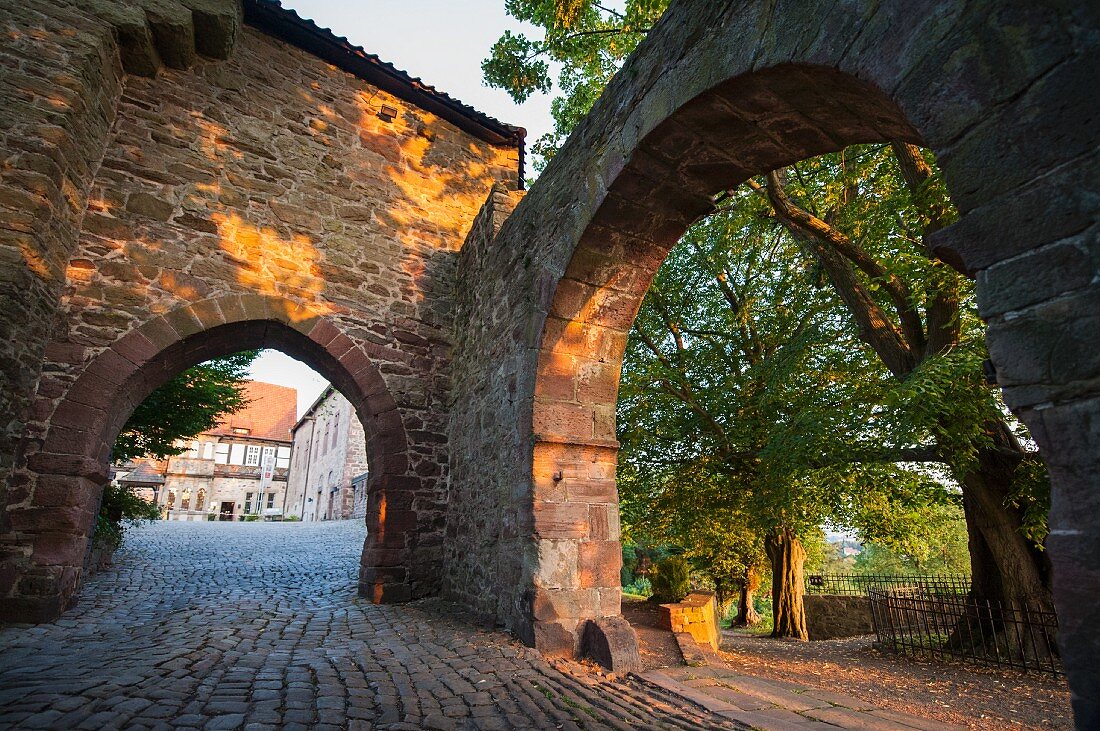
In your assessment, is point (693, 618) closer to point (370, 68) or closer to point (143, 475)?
point (370, 68)

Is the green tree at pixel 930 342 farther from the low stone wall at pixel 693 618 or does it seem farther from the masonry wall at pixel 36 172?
the masonry wall at pixel 36 172

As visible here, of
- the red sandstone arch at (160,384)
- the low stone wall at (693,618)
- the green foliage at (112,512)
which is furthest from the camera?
the green foliage at (112,512)

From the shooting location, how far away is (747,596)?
13789 mm

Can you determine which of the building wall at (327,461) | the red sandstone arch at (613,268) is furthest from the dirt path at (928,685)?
the building wall at (327,461)

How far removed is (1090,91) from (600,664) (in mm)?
3545

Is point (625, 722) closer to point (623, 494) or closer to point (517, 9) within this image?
point (623, 494)

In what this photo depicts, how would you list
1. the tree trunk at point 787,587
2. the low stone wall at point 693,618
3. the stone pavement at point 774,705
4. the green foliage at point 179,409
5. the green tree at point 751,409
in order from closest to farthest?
1. the stone pavement at point 774,705
2. the low stone wall at point 693,618
3. the green tree at point 751,409
4. the green foliage at point 179,409
5. the tree trunk at point 787,587

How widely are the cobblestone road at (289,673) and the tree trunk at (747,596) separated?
983 centimetres

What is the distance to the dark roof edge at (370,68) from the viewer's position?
7.20 metres

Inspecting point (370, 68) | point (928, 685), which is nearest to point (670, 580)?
point (928, 685)

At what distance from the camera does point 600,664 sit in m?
3.71

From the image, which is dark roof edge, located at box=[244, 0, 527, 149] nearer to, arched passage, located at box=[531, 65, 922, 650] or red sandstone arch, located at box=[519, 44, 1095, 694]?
red sandstone arch, located at box=[519, 44, 1095, 694]

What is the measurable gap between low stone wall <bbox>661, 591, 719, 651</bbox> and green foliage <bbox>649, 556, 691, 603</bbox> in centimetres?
11

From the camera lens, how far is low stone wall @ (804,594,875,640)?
10328 millimetres
